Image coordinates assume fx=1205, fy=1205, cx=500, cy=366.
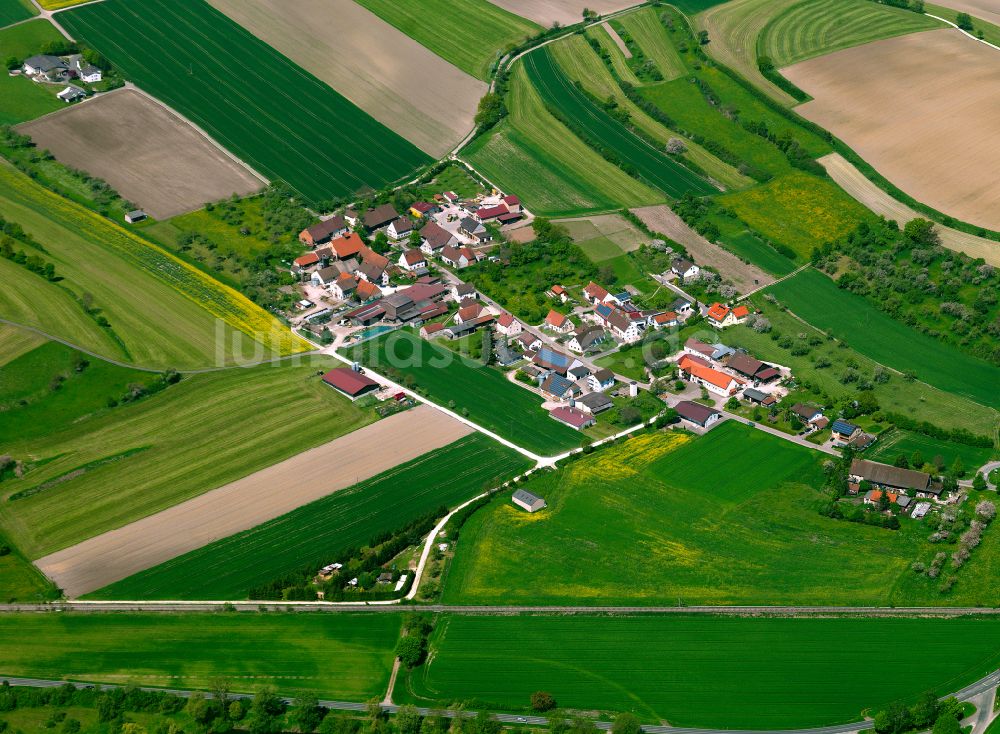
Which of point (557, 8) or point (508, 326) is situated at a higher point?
point (557, 8)

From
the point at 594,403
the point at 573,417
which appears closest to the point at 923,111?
the point at 594,403

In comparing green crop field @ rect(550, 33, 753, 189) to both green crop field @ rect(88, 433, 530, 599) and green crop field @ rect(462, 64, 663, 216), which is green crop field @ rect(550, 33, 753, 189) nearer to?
green crop field @ rect(462, 64, 663, 216)

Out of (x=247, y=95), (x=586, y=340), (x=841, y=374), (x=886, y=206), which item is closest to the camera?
(x=841, y=374)

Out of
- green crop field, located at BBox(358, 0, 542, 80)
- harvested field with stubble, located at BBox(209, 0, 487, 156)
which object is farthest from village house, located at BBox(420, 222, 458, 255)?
green crop field, located at BBox(358, 0, 542, 80)

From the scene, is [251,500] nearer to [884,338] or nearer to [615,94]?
[884,338]

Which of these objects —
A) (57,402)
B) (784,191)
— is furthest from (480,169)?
(57,402)

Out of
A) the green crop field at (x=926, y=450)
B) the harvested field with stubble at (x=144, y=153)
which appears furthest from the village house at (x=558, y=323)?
the harvested field with stubble at (x=144, y=153)

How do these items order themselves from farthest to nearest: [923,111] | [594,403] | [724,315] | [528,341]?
[923,111], [724,315], [528,341], [594,403]
